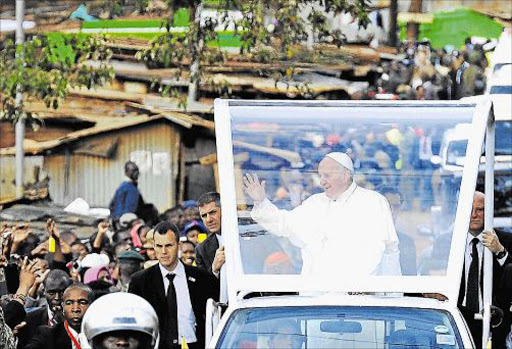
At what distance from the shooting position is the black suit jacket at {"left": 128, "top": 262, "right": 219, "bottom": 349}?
1143 cm

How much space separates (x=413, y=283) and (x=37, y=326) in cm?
305

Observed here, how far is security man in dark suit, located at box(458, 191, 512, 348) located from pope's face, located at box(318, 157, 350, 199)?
1.16 metres

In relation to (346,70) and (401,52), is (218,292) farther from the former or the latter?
(401,52)

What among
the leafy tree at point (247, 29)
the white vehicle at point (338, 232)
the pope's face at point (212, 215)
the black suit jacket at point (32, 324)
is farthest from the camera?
the leafy tree at point (247, 29)

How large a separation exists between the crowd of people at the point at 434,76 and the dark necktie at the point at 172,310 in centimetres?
1610

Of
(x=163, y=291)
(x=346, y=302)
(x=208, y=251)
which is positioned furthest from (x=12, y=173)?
(x=346, y=302)

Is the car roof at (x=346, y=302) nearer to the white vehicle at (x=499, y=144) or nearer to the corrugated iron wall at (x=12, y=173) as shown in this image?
the white vehicle at (x=499, y=144)

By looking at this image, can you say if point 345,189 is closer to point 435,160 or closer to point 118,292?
point 435,160

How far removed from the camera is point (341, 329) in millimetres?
9461

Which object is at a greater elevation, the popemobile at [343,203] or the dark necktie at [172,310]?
the popemobile at [343,203]

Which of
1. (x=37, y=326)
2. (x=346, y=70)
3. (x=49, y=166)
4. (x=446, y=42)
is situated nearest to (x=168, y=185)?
(x=49, y=166)

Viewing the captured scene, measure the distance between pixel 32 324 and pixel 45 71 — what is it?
773 cm

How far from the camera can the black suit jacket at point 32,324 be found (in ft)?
38.2

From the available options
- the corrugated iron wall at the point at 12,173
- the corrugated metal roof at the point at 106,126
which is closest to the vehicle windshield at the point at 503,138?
the corrugated metal roof at the point at 106,126
